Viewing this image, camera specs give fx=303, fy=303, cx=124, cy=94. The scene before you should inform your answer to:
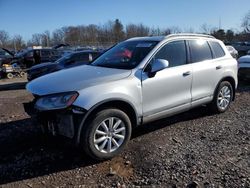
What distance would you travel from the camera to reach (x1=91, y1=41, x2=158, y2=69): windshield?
193 inches

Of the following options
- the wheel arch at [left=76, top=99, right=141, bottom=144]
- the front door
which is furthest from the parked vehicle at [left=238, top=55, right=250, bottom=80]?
the wheel arch at [left=76, top=99, right=141, bottom=144]

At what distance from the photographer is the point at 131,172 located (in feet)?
→ 13.0

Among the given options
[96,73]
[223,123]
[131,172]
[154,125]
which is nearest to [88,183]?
[131,172]

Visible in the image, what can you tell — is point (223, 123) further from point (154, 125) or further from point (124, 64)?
point (124, 64)

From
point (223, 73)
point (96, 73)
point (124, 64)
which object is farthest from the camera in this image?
point (223, 73)

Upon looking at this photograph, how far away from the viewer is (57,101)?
159 inches

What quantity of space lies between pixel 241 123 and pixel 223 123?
36 centimetres

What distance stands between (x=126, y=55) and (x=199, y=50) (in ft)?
5.07

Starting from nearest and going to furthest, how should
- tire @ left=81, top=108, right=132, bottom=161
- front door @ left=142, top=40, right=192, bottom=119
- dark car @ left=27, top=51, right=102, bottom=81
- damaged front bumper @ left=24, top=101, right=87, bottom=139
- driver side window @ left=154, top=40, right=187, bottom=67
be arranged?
damaged front bumper @ left=24, top=101, right=87, bottom=139 → tire @ left=81, top=108, right=132, bottom=161 → front door @ left=142, top=40, right=192, bottom=119 → driver side window @ left=154, top=40, right=187, bottom=67 → dark car @ left=27, top=51, right=102, bottom=81

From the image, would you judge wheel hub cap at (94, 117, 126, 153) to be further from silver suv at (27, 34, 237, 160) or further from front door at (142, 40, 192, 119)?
front door at (142, 40, 192, 119)

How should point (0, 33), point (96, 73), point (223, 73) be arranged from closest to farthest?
1. point (96, 73)
2. point (223, 73)
3. point (0, 33)

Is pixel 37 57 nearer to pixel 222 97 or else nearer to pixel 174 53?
pixel 222 97

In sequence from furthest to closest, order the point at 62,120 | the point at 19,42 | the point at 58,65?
the point at 19,42, the point at 58,65, the point at 62,120

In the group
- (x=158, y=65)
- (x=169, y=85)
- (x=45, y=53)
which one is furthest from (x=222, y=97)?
(x=45, y=53)
